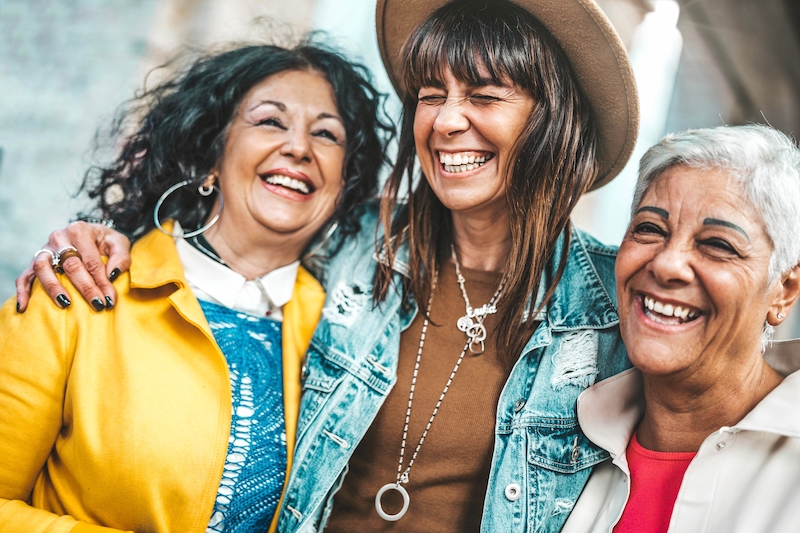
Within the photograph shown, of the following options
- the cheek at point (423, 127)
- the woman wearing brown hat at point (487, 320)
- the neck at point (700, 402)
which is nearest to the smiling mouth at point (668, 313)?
the neck at point (700, 402)

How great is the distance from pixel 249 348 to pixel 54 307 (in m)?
0.50

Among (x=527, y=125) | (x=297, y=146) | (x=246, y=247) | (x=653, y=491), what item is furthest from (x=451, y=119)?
(x=653, y=491)

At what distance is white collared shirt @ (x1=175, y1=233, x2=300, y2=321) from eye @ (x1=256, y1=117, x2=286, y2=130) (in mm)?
420

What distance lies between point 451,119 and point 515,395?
0.73 meters

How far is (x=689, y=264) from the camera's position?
1.32m

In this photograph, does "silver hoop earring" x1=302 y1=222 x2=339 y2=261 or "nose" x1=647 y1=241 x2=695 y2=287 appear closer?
"nose" x1=647 y1=241 x2=695 y2=287

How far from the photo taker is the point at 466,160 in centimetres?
170

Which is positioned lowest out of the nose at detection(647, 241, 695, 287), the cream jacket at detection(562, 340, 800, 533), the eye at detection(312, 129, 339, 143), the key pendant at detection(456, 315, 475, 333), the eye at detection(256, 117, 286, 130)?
the cream jacket at detection(562, 340, 800, 533)

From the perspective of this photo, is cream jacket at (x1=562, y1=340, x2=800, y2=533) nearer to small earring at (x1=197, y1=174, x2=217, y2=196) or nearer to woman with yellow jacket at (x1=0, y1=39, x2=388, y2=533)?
woman with yellow jacket at (x1=0, y1=39, x2=388, y2=533)

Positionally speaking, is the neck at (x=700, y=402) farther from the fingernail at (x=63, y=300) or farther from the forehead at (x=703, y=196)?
the fingernail at (x=63, y=300)

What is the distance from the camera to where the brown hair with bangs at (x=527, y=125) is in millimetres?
1627

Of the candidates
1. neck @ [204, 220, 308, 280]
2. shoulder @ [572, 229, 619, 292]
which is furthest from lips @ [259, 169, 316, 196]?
shoulder @ [572, 229, 619, 292]

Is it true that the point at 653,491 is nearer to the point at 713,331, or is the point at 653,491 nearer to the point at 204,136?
the point at 713,331

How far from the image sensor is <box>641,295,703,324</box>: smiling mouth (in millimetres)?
1344
